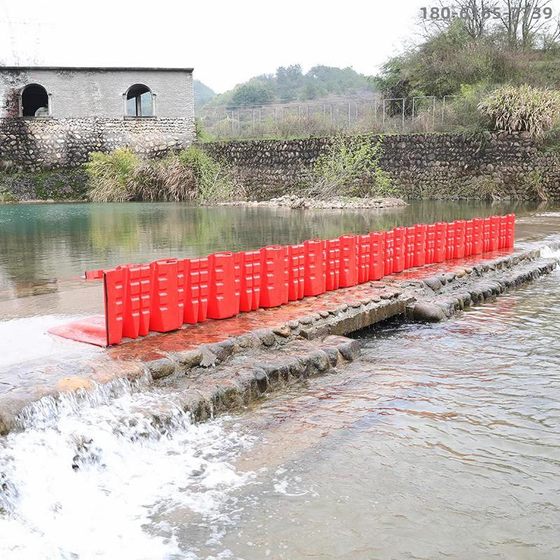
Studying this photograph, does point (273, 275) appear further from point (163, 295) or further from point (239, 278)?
point (163, 295)

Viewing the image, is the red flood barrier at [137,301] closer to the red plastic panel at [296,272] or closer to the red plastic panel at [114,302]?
the red plastic panel at [114,302]

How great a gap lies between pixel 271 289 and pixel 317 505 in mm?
4172

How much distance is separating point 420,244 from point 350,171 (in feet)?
58.3

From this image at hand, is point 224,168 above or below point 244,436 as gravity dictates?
above

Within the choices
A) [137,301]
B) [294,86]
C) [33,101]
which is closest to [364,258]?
[137,301]

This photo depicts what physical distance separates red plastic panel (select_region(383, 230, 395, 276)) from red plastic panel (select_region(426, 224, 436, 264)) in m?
1.21

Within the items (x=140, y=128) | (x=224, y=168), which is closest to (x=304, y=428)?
(x=224, y=168)

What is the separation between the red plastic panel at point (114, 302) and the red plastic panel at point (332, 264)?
3.40 metres

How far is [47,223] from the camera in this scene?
20938 millimetres

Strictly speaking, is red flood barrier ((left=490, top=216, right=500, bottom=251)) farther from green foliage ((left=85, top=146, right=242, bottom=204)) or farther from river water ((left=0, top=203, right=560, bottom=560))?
green foliage ((left=85, top=146, right=242, bottom=204))

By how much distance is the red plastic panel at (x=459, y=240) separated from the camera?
13000mm

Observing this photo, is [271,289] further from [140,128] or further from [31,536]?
[140,128]

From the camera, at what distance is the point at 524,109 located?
27.8m

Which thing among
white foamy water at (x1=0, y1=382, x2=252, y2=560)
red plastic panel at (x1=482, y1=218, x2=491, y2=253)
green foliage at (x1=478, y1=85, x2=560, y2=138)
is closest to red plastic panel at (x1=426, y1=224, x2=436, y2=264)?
red plastic panel at (x1=482, y1=218, x2=491, y2=253)
